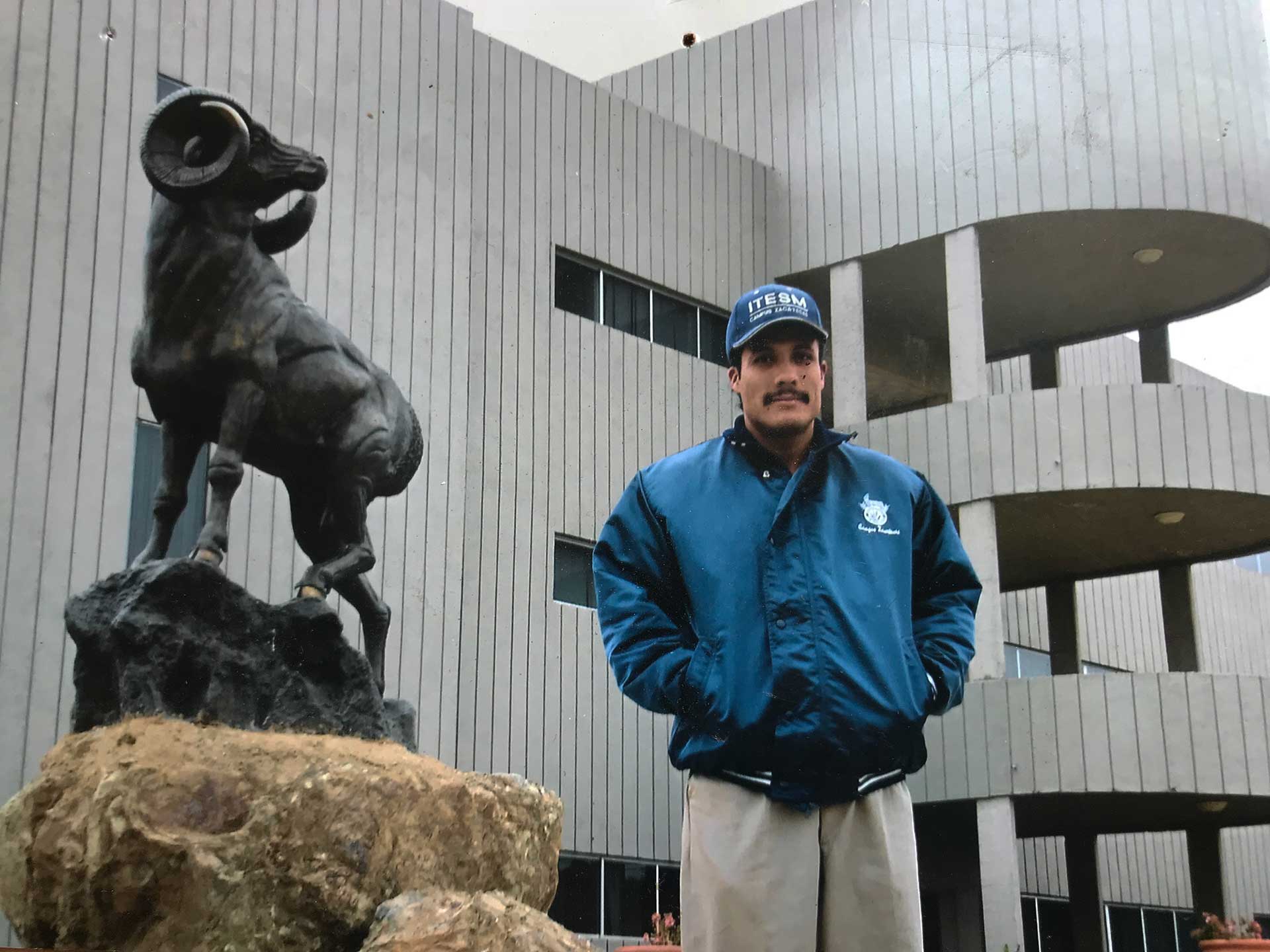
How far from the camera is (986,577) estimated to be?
58.1 feet

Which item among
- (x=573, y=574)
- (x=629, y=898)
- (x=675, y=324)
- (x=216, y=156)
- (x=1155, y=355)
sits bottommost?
(x=629, y=898)

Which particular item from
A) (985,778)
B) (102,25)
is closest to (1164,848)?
(985,778)

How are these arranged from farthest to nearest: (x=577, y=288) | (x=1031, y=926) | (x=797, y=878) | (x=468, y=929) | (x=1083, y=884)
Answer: (x=1083, y=884), (x=1031, y=926), (x=577, y=288), (x=468, y=929), (x=797, y=878)

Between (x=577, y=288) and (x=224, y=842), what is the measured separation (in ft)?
40.7

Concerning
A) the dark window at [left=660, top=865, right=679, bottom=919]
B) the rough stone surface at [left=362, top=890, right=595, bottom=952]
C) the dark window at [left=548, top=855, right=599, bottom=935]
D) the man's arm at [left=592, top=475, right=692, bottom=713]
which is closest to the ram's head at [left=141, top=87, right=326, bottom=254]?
the rough stone surface at [left=362, top=890, right=595, bottom=952]

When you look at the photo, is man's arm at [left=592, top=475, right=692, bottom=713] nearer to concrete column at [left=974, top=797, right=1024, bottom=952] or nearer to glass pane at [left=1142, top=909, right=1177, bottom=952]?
concrete column at [left=974, top=797, right=1024, bottom=952]

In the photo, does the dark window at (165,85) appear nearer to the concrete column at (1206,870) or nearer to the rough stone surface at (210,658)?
the rough stone surface at (210,658)

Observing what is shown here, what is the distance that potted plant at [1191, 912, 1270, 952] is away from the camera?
1645 centimetres

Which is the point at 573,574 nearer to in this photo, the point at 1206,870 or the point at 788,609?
the point at 1206,870

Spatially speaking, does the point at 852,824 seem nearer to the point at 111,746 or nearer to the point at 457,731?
the point at 111,746

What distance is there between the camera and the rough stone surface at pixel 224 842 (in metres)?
6.22

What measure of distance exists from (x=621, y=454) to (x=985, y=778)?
548cm

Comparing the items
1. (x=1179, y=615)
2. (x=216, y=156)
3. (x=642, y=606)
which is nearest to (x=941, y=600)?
(x=642, y=606)

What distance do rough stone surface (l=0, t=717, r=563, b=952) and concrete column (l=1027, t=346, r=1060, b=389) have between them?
17.8m
